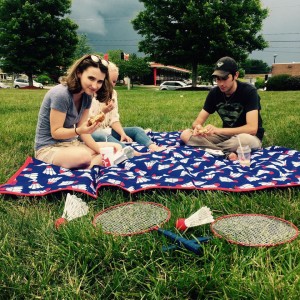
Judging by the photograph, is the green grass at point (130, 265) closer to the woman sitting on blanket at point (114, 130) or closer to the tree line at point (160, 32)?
the woman sitting on blanket at point (114, 130)

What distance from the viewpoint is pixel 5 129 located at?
5.99 metres

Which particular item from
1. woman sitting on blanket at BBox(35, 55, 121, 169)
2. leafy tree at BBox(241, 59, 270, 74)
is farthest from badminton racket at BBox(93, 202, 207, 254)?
leafy tree at BBox(241, 59, 270, 74)

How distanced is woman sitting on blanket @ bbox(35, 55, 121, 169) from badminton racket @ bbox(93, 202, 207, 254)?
1.21 metres

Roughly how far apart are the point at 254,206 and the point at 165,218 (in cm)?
78

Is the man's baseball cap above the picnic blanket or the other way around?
above

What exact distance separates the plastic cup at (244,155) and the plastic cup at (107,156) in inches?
58.0

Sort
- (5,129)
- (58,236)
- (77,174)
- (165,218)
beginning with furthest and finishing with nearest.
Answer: (5,129), (77,174), (165,218), (58,236)

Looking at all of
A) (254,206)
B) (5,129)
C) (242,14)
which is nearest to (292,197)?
(254,206)

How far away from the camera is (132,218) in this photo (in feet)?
7.63

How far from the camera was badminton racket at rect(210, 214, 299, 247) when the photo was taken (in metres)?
1.98

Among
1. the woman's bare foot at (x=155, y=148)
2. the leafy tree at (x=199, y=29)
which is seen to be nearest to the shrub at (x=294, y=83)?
the leafy tree at (x=199, y=29)

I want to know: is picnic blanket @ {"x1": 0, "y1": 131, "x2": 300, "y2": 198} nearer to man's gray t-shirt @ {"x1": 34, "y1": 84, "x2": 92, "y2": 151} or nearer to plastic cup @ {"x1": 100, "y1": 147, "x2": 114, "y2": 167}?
plastic cup @ {"x1": 100, "y1": 147, "x2": 114, "y2": 167}

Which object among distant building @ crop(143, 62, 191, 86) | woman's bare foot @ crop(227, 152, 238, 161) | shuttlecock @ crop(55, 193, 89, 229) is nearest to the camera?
shuttlecock @ crop(55, 193, 89, 229)

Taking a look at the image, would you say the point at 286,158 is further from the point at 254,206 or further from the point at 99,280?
the point at 99,280
